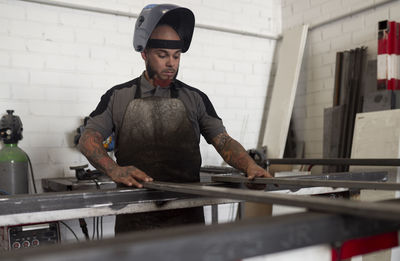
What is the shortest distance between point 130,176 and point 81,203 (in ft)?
0.70

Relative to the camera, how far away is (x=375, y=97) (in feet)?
9.87

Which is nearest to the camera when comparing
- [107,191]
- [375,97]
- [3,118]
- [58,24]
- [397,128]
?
[107,191]

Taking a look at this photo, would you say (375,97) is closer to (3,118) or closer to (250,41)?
(250,41)

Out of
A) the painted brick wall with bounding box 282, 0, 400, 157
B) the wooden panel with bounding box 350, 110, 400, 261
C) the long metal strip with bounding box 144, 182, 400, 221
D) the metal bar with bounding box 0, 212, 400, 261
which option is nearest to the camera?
the metal bar with bounding box 0, 212, 400, 261

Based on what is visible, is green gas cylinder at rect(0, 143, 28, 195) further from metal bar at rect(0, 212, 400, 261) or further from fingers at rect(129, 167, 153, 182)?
metal bar at rect(0, 212, 400, 261)

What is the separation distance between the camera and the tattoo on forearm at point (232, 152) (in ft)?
5.89

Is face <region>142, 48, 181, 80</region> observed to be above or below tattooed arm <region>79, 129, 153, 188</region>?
above

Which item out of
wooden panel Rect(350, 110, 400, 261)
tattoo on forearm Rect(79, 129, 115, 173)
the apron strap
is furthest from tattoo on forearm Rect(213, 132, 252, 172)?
wooden panel Rect(350, 110, 400, 261)

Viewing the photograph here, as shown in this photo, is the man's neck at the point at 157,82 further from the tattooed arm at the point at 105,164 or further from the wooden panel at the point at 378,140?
the wooden panel at the point at 378,140

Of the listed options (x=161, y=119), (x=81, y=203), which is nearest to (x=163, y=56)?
(x=161, y=119)

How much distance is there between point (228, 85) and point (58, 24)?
1619 mm

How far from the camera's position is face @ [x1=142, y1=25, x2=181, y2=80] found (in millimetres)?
1943

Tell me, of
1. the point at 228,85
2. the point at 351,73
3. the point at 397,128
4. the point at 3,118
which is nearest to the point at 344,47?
the point at 351,73

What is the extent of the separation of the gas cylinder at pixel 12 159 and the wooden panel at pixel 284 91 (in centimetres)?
214
